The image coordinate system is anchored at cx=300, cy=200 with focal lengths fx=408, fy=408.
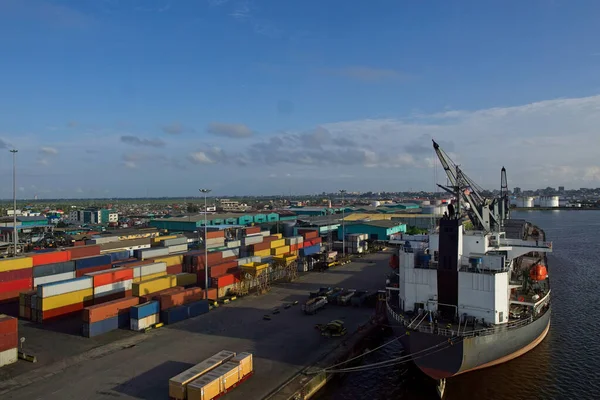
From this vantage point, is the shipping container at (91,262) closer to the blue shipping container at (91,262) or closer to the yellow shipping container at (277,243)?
the blue shipping container at (91,262)

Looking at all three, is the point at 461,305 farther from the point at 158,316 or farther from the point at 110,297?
the point at 110,297

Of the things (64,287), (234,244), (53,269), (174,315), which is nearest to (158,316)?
(174,315)

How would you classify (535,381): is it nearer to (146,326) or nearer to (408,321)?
(408,321)

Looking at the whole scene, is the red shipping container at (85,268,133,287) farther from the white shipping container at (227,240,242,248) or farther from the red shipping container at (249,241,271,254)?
the white shipping container at (227,240,242,248)

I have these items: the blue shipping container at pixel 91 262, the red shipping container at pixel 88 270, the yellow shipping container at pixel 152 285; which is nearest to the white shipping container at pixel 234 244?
the blue shipping container at pixel 91 262

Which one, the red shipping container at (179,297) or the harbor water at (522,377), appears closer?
the harbor water at (522,377)

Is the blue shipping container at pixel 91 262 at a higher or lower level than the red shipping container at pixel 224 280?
higher
